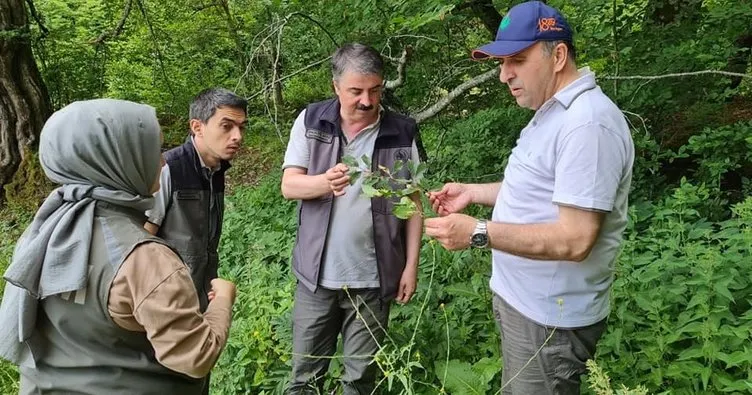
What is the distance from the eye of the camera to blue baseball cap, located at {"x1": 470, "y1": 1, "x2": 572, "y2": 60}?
1.82 metres

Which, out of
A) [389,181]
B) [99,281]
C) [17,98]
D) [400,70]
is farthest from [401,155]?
[17,98]

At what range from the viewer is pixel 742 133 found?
14.5ft

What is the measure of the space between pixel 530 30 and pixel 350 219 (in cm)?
114

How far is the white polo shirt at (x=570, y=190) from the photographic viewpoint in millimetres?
1658

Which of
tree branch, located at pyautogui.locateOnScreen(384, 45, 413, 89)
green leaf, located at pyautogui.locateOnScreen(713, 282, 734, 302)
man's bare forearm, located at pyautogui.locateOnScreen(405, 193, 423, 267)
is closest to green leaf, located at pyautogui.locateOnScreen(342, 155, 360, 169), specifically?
man's bare forearm, located at pyautogui.locateOnScreen(405, 193, 423, 267)

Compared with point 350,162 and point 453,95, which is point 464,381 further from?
point 453,95

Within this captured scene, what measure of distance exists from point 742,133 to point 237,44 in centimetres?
805

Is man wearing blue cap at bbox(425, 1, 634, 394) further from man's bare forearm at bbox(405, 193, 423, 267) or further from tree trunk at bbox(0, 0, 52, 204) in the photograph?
tree trunk at bbox(0, 0, 52, 204)

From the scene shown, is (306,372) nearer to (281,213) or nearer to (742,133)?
(281,213)

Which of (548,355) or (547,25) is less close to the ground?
(547,25)

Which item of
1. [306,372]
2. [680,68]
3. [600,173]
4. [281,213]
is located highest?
[600,173]

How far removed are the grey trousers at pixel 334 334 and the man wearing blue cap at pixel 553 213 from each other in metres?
0.78

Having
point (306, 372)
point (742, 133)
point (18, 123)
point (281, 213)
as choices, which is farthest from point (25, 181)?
point (742, 133)

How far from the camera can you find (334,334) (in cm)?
273
